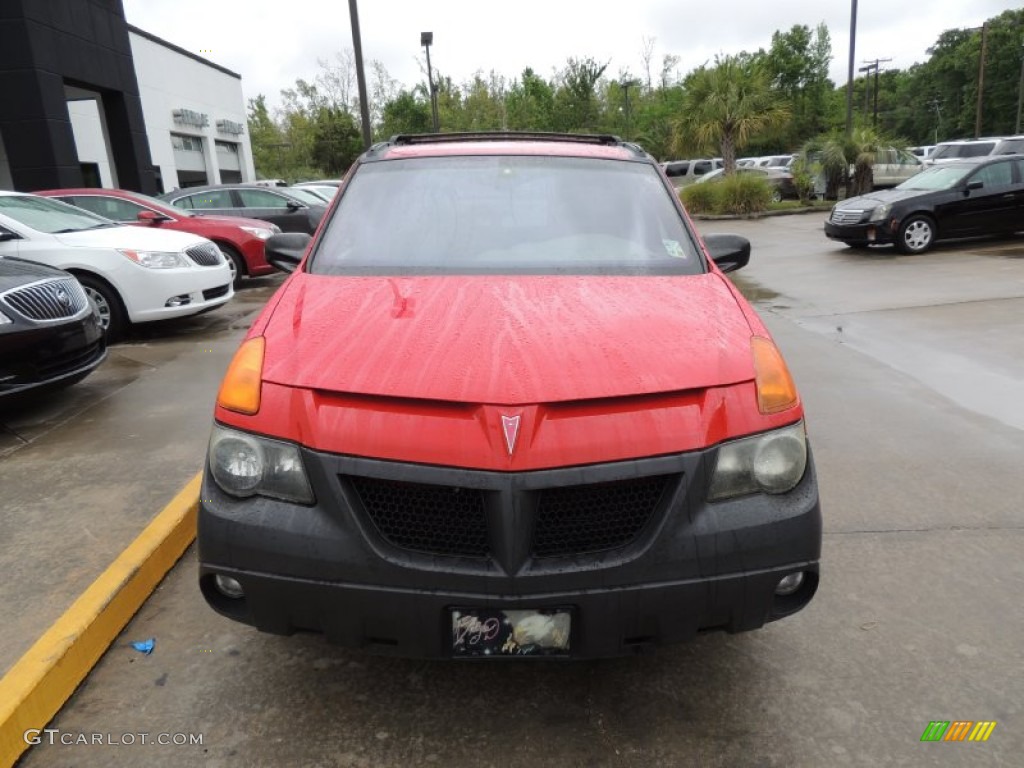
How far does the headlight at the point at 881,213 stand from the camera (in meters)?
12.2

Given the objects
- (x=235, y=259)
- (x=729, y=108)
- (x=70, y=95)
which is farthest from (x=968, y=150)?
(x=70, y=95)

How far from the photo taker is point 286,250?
3727 millimetres

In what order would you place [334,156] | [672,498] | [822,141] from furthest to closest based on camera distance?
[334,156]
[822,141]
[672,498]

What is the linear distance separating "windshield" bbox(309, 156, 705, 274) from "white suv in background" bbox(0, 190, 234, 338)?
4.72 metres

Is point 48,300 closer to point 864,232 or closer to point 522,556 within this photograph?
point 522,556

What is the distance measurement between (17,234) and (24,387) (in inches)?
118

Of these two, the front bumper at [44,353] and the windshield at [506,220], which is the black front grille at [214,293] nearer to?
the front bumper at [44,353]

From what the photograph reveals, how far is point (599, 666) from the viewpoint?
8.16 feet

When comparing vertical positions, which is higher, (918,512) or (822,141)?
(822,141)

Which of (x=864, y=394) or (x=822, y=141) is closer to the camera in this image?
(x=864, y=394)

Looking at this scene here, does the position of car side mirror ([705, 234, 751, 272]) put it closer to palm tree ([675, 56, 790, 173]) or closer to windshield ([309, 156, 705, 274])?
windshield ([309, 156, 705, 274])

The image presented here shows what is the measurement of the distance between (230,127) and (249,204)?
1158 inches

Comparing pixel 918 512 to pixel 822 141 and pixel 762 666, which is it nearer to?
pixel 762 666

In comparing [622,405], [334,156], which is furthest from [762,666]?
[334,156]
